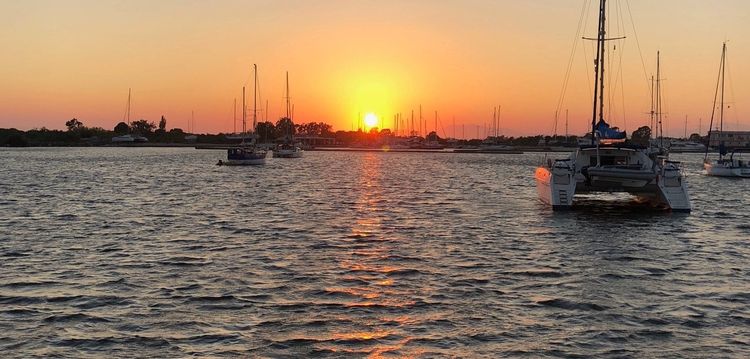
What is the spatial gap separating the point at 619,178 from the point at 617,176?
24cm

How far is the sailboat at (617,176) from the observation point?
88.3 ft

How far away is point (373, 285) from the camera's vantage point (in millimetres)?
13656

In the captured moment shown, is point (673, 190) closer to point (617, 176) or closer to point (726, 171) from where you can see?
point (617, 176)

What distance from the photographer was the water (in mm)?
9789

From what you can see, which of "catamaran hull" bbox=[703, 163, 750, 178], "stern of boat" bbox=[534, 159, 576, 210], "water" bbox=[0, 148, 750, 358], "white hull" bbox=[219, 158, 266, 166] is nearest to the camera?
"water" bbox=[0, 148, 750, 358]

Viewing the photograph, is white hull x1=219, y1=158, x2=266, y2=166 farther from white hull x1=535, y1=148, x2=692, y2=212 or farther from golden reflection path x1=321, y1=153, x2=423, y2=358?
golden reflection path x1=321, y1=153, x2=423, y2=358

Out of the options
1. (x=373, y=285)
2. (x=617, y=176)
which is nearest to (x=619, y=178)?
(x=617, y=176)

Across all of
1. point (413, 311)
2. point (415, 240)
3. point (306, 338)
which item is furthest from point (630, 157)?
point (306, 338)

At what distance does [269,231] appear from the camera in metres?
22.1

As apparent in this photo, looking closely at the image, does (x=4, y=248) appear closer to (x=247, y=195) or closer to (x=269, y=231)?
(x=269, y=231)

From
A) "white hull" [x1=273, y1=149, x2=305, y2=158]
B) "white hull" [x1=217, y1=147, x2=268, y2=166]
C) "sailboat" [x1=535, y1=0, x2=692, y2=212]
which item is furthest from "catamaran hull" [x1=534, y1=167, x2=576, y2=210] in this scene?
"white hull" [x1=273, y1=149, x2=305, y2=158]

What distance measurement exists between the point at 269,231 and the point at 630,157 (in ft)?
53.6

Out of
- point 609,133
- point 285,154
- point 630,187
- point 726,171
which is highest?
point 609,133

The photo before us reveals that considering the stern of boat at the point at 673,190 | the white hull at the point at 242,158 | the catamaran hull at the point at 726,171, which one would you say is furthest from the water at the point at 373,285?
the white hull at the point at 242,158
